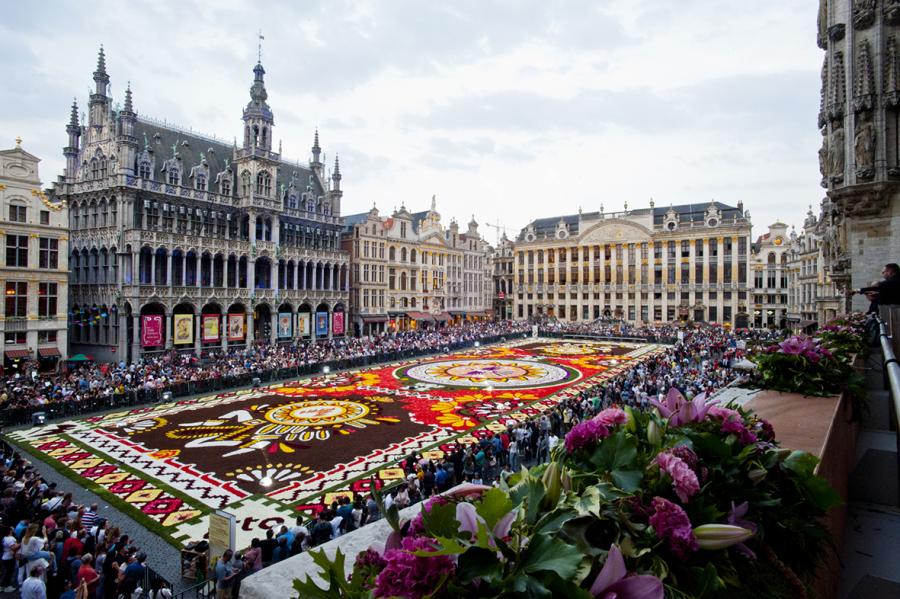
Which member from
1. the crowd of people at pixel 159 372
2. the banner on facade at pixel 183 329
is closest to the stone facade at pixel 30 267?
the crowd of people at pixel 159 372

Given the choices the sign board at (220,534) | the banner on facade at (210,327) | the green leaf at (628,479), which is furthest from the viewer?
the banner on facade at (210,327)

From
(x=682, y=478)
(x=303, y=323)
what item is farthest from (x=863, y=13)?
(x=303, y=323)

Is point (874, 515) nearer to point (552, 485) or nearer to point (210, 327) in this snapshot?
point (552, 485)

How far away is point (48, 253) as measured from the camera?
32.2m

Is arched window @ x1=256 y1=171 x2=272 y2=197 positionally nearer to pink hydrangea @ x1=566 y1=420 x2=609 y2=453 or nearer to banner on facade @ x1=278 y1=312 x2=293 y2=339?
banner on facade @ x1=278 y1=312 x2=293 y2=339

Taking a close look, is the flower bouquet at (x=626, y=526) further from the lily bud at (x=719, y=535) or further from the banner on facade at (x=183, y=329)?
the banner on facade at (x=183, y=329)

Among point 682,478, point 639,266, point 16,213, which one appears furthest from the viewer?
point 639,266

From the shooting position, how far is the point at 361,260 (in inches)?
2260

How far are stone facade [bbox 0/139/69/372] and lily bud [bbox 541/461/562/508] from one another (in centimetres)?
3907

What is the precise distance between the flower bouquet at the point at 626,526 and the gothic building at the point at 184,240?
4158 cm

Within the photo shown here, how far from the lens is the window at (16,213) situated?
30.4 m

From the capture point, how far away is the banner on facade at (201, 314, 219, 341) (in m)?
41.4

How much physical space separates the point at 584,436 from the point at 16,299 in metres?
39.7

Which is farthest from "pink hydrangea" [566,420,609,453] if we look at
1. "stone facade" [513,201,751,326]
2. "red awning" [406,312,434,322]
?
"stone facade" [513,201,751,326]
